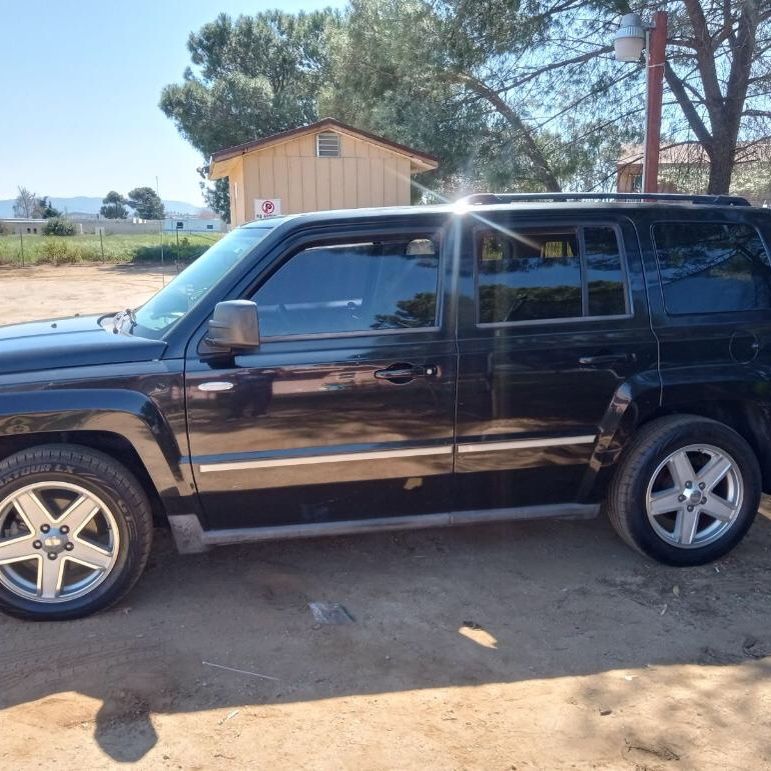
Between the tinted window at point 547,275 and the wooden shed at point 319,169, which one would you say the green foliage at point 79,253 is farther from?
the tinted window at point 547,275

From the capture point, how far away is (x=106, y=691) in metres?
3.07

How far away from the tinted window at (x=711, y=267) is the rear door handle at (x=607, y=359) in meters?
0.37

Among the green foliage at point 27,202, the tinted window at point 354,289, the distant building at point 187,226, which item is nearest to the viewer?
the tinted window at point 354,289

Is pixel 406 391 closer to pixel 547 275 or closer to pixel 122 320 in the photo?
pixel 547 275

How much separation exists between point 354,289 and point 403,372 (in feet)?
1.59

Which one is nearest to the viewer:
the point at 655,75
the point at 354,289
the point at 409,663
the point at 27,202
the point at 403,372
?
the point at 409,663

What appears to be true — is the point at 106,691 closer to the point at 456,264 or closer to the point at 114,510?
the point at 114,510

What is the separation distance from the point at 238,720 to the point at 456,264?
2245mm

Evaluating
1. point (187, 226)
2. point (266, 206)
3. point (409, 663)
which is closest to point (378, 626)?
point (409, 663)

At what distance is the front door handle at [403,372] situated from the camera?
3.65 meters

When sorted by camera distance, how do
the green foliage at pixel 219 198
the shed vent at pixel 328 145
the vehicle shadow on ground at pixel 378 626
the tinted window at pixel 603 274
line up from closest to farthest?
the vehicle shadow on ground at pixel 378 626, the tinted window at pixel 603 274, the shed vent at pixel 328 145, the green foliage at pixel 219 198

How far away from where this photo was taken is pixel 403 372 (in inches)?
144

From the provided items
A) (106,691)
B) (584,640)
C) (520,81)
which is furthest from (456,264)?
(520,81)

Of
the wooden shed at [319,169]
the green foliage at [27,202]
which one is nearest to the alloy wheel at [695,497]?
the wooden shed at [319,169]
